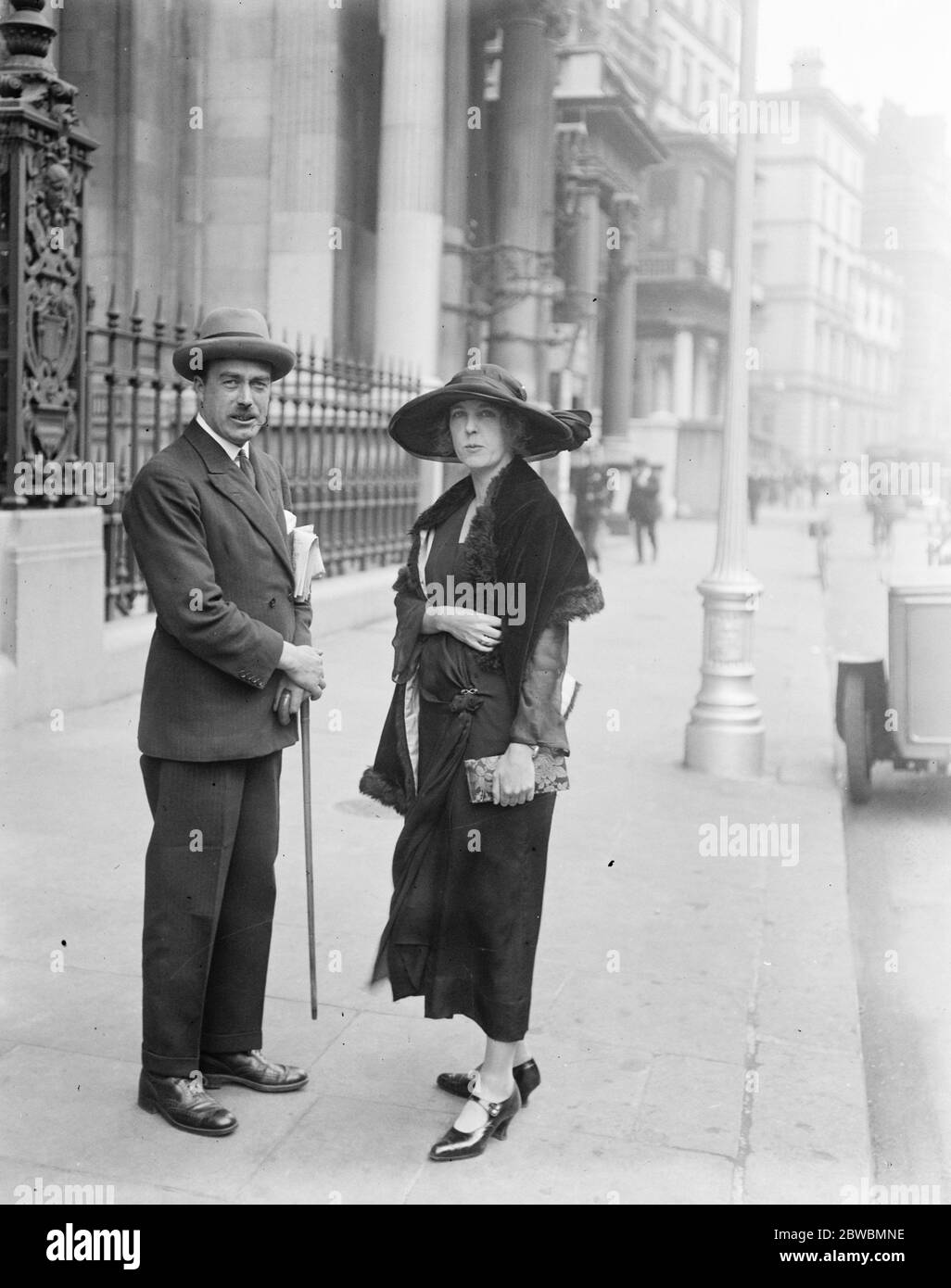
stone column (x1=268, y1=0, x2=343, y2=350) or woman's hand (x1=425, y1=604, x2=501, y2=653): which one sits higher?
stone column (x1=268, y1=0, x2=343, y2=350)

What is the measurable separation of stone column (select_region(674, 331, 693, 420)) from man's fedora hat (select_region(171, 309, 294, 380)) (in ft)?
173

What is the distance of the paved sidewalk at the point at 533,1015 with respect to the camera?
12.5 ft

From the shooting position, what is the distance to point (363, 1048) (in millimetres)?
4621

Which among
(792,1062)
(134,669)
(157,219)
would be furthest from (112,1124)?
(157,219)

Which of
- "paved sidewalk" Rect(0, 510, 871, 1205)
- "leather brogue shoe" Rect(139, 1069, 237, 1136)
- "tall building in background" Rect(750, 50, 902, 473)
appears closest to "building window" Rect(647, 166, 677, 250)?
"tall building in background" Rect(750, 50, 902, 473)

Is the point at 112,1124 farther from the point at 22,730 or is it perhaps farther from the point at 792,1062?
the point at 22,730

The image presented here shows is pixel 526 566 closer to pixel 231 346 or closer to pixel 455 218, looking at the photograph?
pixel 231 346

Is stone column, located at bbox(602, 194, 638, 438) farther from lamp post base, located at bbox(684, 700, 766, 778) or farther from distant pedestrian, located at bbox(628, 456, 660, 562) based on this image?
lamp post base, located at bbox(684, 700, 766, 778)

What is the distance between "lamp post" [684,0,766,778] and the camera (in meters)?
9.00

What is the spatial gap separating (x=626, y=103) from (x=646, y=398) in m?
22.9

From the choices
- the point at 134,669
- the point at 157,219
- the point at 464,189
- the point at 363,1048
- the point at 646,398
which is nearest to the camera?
the point at 363,1048

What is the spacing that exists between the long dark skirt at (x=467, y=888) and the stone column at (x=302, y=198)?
16106 mm

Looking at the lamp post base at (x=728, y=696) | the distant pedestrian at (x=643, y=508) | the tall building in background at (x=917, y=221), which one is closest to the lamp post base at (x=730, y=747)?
the lamp post base at (x=728, y=696)

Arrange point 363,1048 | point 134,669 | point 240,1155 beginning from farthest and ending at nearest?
point 134,669, point 363,1048, point 240,1155
